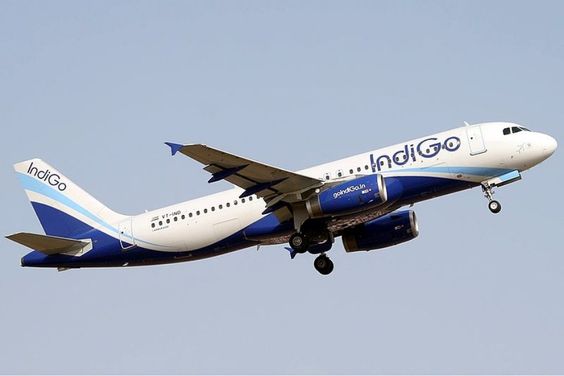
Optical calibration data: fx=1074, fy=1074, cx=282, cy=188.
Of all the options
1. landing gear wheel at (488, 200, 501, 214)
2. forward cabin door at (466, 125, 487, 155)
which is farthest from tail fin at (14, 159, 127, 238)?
landing gear wheel at (488, 200, 501, 214)

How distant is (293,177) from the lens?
44.4 m

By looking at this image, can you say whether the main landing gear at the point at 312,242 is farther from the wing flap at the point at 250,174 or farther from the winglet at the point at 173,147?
the winglet at the point at 173,147

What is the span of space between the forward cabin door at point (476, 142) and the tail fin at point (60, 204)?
53.1 feet

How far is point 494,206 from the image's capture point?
4512 cm

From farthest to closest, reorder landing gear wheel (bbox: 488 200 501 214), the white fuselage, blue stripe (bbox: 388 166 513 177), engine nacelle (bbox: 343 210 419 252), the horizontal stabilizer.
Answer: engine nacelle (bbox: 343 210 419 252), the horizontal stabilizer, landing gear wheel (bbox: 488 200 501 214), the white fuselage, blue stripe (bbox: 388 166 513 177)

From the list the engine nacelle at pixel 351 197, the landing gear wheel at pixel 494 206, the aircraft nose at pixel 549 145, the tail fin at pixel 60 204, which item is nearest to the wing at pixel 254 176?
the engine nacelle at pixel 351 197

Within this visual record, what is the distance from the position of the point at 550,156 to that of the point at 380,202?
7.86 m

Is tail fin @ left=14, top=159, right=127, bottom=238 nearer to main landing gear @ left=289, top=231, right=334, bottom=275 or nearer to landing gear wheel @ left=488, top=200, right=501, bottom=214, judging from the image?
main landing gear @ left=289, top=231, right=334, bottom=275

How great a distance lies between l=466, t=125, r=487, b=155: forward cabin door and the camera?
4494cm

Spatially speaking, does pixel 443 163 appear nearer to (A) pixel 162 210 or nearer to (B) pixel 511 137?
(B) pixel 511 137

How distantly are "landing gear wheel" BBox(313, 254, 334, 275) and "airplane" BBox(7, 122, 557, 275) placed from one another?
5 centimetres

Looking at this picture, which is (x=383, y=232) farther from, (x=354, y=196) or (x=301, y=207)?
(x=354, y=196)

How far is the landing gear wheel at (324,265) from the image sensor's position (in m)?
49.9

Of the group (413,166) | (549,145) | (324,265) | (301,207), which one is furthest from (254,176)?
(549,145)
